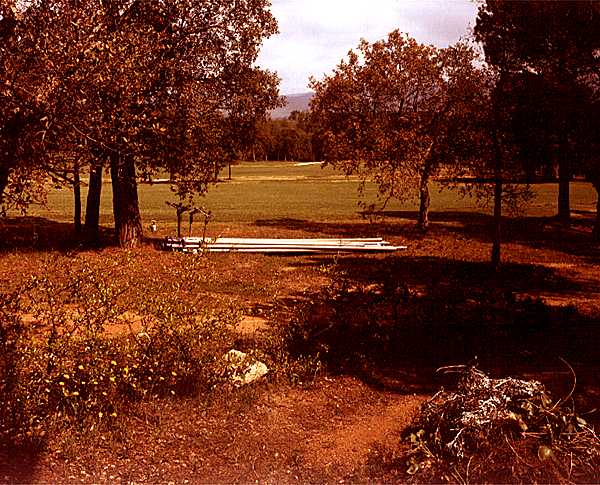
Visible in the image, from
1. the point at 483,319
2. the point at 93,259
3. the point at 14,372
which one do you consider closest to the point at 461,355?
the point at 483,319

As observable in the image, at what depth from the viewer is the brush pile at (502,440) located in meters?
4.99

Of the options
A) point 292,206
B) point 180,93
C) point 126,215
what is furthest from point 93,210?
point 292,206

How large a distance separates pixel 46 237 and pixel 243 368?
16636 millimetres

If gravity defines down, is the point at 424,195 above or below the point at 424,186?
below

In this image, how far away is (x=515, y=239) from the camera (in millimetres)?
23484

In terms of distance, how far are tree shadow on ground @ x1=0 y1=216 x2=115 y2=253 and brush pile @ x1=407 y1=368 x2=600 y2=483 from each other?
501 inches

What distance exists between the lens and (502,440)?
530cm

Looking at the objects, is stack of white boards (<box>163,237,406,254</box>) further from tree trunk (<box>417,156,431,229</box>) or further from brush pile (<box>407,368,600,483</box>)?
brush pile (<box>407,368,600,483</box>)

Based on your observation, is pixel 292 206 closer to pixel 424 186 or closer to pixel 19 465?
pixel 424 186

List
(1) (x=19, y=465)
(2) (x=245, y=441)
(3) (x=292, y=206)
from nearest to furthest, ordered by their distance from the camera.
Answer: (1) (x=19, y=465) < (2) (x=245, y=441) < (3) (x=292, y=206)

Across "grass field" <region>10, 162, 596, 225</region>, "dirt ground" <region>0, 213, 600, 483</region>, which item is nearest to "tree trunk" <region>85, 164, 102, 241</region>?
"grass field" <region>10, 162, 596, 225</region>

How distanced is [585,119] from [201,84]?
10.1 meters

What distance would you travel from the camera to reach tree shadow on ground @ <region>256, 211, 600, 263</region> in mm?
22344

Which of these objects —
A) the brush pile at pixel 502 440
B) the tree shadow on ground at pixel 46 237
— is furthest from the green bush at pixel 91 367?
the tree shadow on ground at pixel 46 237
